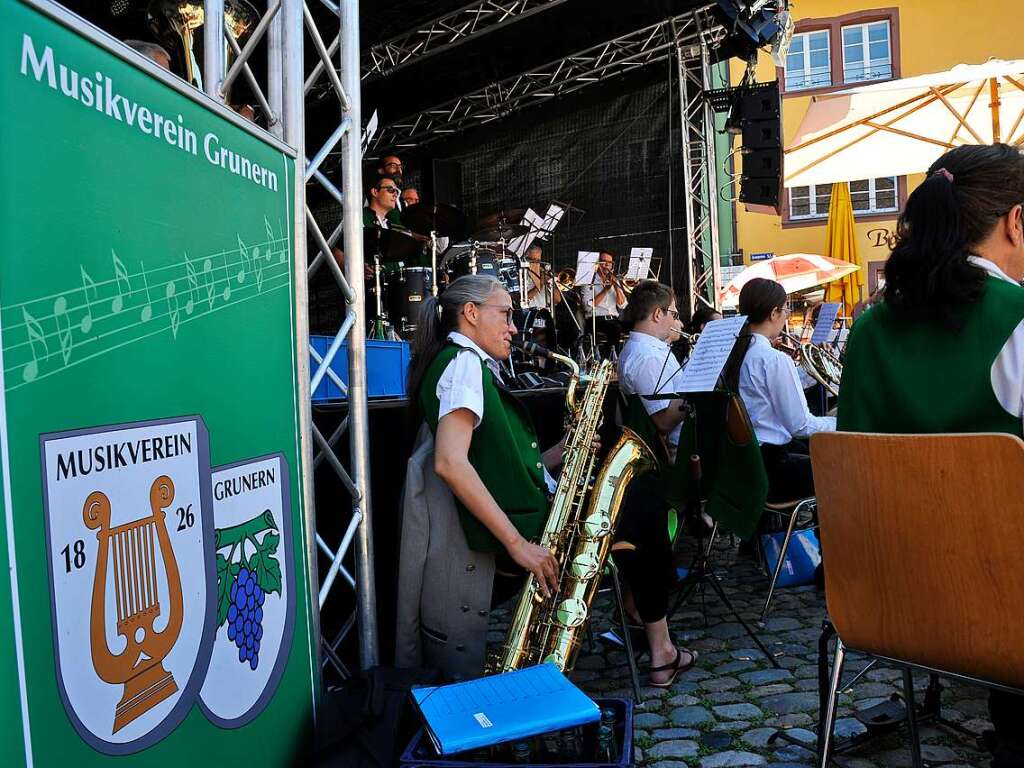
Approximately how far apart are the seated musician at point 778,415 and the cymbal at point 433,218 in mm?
4125

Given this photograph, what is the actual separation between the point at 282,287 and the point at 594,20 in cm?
751

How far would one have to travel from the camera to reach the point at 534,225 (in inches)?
→ 370

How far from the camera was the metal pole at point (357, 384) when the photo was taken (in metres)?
2.63

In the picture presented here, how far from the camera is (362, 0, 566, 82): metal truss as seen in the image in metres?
8.34

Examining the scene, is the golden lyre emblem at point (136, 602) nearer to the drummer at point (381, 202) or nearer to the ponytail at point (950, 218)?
the ponytail at point (950, 218)

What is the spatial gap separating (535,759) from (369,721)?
17.6 inches

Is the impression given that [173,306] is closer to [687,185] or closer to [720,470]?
[720,470]

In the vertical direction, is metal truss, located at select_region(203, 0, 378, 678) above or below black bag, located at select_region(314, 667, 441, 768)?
above

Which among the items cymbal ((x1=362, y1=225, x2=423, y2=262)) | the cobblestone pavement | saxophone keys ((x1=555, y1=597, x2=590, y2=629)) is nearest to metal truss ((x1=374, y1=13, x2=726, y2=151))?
cymbal ((x1=362, y1=225, x2=423, y2=262))

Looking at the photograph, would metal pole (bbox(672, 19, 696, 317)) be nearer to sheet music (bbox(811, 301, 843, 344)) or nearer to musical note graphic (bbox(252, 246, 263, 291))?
sheet music (bbox(811, 301, 843, 344))

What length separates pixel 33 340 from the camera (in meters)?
1.27

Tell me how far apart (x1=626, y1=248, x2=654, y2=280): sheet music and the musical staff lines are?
826cm

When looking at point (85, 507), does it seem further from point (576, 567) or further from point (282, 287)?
point (576, 567)

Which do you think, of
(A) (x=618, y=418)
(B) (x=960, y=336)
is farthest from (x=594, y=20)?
(B) (x=960, y=336)
